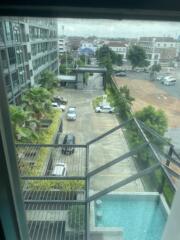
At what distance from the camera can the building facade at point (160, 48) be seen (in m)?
0.73

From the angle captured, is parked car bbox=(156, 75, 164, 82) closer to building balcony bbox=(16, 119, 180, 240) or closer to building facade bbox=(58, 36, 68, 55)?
building balcony bbox=(16, 119, 180, 240)

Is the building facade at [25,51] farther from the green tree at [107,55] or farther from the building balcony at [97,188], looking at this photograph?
the building balcony at [97,188]

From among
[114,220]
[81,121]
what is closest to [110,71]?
[81,121]

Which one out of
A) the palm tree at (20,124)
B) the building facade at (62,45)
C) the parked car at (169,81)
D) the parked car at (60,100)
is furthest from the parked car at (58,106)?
the parked car at (169,81)

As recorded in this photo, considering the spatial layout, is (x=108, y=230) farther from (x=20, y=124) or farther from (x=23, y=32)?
(x=23, y=32)

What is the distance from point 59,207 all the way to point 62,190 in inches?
3.5

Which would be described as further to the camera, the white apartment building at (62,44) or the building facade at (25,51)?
the white apartment building at (62,44)

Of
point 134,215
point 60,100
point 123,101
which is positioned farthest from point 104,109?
point 134,215

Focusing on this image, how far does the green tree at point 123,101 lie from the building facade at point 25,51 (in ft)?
0.91

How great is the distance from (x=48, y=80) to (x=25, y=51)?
0.47 ft

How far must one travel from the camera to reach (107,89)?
90 centimetres

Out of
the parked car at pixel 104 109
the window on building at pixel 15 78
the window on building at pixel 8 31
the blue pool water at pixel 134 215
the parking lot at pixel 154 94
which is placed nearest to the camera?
the window on building at pixel 8 31

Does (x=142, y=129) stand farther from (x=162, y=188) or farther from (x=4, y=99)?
(x=4, y=99)

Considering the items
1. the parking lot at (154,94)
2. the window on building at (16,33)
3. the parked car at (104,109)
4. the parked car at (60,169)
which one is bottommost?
the parked car at (60,169)
